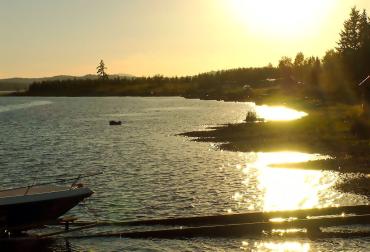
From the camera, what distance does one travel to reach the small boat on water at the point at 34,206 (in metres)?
→ 25.0

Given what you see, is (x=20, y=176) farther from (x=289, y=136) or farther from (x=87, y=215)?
(x=289, y=136)

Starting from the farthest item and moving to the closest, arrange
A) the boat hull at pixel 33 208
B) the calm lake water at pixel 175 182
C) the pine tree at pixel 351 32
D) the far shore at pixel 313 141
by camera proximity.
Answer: the pine tree at pixel 351 32 < the far shore at pixel 313 141 < the calm lake water at pixel 175 182 < the boat hull at pixel 33 208

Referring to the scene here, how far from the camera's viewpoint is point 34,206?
25.5 m

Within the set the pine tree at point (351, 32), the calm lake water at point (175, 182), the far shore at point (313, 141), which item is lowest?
the calm lake water at point (175, 182)

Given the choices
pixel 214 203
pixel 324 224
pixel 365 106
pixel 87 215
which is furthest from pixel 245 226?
pixel 365 106

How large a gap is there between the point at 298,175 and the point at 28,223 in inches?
958

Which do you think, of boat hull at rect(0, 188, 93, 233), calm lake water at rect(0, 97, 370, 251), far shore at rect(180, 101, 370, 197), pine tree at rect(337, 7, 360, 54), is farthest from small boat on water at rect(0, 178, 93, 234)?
pine tree at rect(337, 7, 360, 54)

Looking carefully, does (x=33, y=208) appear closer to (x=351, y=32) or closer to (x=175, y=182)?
(x=175, y=182)

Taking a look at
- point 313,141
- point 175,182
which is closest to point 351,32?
point 313,141

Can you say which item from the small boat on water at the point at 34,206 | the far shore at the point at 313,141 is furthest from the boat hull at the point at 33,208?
the far shore at the point at 313,141

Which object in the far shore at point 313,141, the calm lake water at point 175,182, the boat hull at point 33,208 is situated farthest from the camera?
the far shore at point 313,141

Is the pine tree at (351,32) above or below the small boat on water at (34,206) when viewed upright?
above

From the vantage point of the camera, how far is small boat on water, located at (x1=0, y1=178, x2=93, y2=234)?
25047 millimetres

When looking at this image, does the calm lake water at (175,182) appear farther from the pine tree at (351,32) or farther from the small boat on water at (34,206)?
the pine tree at (351,32)
